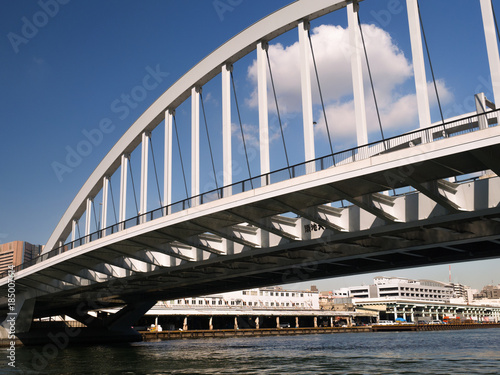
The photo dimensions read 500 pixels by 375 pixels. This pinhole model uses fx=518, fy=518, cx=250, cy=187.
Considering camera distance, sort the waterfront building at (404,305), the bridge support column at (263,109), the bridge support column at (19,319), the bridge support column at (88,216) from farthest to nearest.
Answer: the waterfront building at (404,305) → the bridge support column at (19,319) → the bridge support column at (88,216) → the bridge support column at (263,109)

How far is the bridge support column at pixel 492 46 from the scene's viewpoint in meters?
20.6

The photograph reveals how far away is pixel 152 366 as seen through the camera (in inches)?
1139

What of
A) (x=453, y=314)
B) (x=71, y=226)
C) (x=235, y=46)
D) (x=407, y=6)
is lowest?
(x=453, y=314)

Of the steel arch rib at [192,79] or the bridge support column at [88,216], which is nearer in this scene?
the steel arch rib at [192,79]

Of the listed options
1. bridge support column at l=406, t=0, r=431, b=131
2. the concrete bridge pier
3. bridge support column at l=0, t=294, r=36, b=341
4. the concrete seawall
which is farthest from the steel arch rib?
the concrete seawall

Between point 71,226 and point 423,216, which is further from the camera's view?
point 71,226

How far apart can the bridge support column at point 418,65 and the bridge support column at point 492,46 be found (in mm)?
2859

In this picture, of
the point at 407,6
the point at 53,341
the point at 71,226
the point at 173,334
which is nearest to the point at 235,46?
the point at 407,6

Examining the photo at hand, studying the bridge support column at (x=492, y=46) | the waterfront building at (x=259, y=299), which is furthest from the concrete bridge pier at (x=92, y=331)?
the bridge support column at (x=492, y=46)

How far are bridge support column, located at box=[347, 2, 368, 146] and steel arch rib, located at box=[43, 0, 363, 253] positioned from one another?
1.65 meters

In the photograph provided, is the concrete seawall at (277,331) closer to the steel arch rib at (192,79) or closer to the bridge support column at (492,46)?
the steel arch rib at (192,79)

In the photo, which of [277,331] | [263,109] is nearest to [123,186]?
[263,109]

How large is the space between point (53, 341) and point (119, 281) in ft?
79.6

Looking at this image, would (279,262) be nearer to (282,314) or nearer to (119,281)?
(119,281)
